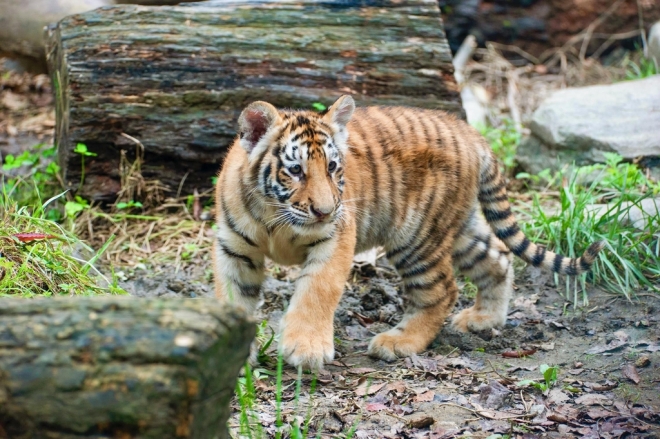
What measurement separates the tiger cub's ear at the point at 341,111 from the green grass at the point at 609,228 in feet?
6.56

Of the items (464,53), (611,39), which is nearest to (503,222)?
(464,53)

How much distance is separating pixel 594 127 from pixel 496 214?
7.74 feet

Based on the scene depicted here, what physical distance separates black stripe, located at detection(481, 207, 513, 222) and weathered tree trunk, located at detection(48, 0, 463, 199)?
139 cm

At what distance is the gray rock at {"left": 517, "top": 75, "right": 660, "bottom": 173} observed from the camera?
620 cm

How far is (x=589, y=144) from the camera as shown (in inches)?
250

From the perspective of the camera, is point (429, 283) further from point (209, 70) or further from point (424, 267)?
point (209, 70)

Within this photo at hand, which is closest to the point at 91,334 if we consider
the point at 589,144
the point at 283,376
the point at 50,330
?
the point at 50,330

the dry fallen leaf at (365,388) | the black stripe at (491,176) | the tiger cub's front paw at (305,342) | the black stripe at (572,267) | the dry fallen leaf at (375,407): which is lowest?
the dry fallen leaf at (365,388)

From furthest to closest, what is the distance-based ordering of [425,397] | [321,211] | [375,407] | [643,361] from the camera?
[643,361] < [321,211] < [425,397] < [375,407]

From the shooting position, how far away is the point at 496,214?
4562 millimetres

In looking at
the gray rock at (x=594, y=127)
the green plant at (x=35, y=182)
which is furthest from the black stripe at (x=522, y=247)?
the green plant at (x=35, y=182)

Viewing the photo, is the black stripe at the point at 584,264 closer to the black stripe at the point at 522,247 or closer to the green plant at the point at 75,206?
the black stripe at the point at 522,247

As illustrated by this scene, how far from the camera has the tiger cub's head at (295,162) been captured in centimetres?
357

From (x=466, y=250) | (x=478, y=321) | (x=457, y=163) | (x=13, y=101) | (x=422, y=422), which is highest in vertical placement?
(x=457, y=163)
